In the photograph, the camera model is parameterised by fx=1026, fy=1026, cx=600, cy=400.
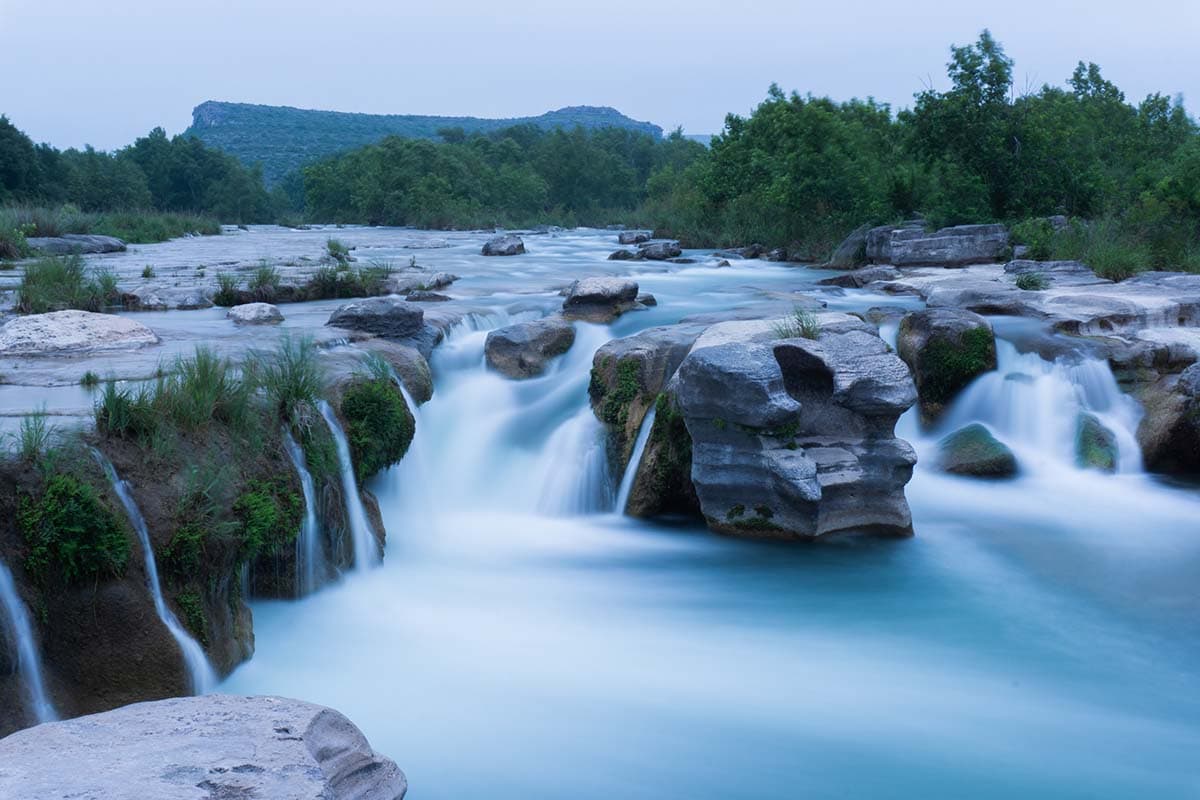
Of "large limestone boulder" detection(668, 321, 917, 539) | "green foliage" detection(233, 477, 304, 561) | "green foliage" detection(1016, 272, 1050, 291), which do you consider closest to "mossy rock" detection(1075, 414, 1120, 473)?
"large limestone boulder" detection(668, 321, 917, 539)

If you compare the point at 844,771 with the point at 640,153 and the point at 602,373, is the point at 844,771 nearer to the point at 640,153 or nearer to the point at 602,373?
the point at 602,373

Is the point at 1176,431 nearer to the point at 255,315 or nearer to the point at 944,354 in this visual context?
the point at 944,354

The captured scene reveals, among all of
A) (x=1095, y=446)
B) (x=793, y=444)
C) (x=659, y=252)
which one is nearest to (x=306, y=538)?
(x=793, y=444)

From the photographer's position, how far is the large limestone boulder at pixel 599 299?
1338 cm

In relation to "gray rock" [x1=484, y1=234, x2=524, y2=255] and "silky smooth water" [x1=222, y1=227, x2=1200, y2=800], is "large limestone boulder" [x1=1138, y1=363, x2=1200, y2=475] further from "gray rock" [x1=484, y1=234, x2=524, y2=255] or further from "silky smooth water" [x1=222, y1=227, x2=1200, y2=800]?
"gray rock" [x1=484, y1=234, x2=524, y2=255]

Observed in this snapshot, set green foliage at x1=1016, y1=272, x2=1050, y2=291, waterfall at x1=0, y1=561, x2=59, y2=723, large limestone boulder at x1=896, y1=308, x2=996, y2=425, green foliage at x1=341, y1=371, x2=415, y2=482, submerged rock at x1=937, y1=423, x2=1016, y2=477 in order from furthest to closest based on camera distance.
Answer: green foliage at x1=1016, y1=272, x2=1050, y2=291, large limestone boulder at x1=896, y1=308, x2=996, y2=425, submerged rock at x1=937, y1=423, x2=1016, y2=477, green foliage at x1=341, y1=371, x2=415, y2=482, waterfall at x1=0, y1=561, x2=59, y2=723

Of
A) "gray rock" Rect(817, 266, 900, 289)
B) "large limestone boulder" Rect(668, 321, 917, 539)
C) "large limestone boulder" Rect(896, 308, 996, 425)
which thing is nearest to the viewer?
"large limestone boulder" Rect(668, 321, 917, 539)

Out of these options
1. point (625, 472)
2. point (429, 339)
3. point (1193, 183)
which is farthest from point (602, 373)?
point (1193, 183)

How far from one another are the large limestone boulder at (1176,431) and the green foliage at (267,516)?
8.13 m

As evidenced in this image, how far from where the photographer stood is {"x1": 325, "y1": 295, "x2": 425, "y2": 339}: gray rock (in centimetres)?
1123

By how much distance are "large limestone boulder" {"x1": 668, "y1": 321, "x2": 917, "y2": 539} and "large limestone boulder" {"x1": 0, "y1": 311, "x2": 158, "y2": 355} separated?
534 cm

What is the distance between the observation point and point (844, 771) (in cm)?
538

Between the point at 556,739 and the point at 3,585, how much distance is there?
287 centimetres

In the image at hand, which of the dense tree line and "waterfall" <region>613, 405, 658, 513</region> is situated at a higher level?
the dense tree line
